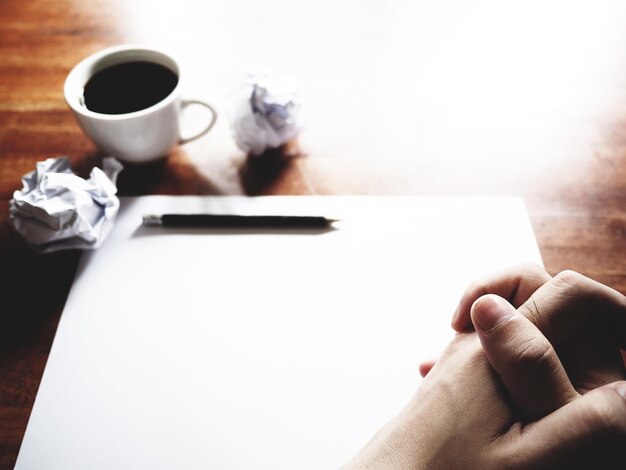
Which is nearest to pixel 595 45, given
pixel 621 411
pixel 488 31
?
pixel 488 31

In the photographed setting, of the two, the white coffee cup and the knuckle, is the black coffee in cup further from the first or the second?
the knuckle

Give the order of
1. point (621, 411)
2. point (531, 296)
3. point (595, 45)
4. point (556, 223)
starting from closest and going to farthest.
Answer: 1. point (621, 411)
2. point (531, 296)
3. point (556, 223)
4. point (595, 45)

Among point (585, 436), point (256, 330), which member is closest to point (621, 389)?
point (585, 436)

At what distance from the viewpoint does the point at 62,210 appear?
0.53 m

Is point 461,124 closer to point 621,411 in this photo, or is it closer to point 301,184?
point 301,184

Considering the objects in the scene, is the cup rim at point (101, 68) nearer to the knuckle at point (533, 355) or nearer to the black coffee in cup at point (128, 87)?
the black coffee in cup at point (128, 87)

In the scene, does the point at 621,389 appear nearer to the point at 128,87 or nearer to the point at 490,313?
the point at 490,313

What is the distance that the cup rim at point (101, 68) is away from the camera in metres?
0.56

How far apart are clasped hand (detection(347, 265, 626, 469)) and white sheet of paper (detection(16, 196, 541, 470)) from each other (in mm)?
43

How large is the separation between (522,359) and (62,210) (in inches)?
18.0

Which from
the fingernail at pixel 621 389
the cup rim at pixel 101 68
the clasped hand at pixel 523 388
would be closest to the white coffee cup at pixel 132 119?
the cup rim at pixel 101 68

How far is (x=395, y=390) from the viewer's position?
1.57 ft

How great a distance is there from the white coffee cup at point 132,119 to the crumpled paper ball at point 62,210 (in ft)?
0.15

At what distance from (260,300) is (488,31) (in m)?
0.58
